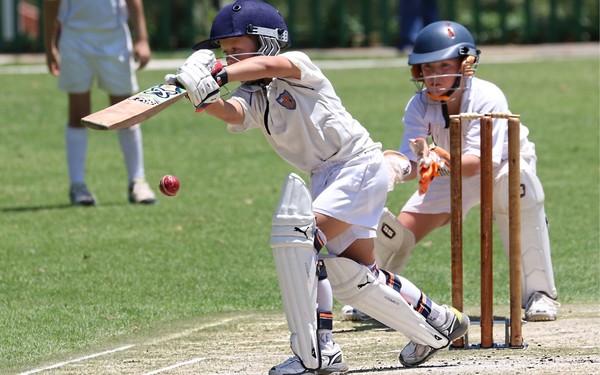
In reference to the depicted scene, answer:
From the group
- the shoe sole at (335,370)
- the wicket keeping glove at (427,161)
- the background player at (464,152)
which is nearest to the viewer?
the shoe sole at (335,370)

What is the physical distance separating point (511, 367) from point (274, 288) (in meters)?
2.76

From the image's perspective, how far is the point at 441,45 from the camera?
271 inches

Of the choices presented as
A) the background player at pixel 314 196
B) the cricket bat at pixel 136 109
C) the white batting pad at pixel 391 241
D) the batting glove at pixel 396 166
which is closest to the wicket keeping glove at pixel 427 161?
the batting glove at pixel 396 166

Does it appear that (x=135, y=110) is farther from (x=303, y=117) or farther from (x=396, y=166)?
(x=396, y=166)

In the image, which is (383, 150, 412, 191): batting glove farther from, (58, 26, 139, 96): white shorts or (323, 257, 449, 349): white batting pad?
(58, 26, 139, 96): white shorts

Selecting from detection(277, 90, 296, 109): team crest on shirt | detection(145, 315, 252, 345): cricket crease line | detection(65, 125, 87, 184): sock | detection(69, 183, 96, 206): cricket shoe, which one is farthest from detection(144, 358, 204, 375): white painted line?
detection(65, 125, 87, 184): sock

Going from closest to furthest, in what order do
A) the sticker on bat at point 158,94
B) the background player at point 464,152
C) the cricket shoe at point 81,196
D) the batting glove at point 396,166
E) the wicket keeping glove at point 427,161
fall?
the sticker on bat at point 158,94
the batting glove at point 396,166
the wicket keeping glove at point 427,161
the background player at point 464,152
the cricket shoe at point 81,196

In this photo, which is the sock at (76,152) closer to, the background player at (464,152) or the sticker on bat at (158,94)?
the background player at (464,152)

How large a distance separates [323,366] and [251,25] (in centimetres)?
147

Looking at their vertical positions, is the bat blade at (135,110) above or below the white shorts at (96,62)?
above

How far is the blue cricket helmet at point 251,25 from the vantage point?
18.0ft

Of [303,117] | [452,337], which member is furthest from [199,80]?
[452,337]

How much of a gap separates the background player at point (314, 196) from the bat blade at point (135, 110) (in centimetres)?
27

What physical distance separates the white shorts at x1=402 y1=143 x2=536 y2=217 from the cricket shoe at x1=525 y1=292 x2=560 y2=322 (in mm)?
620
